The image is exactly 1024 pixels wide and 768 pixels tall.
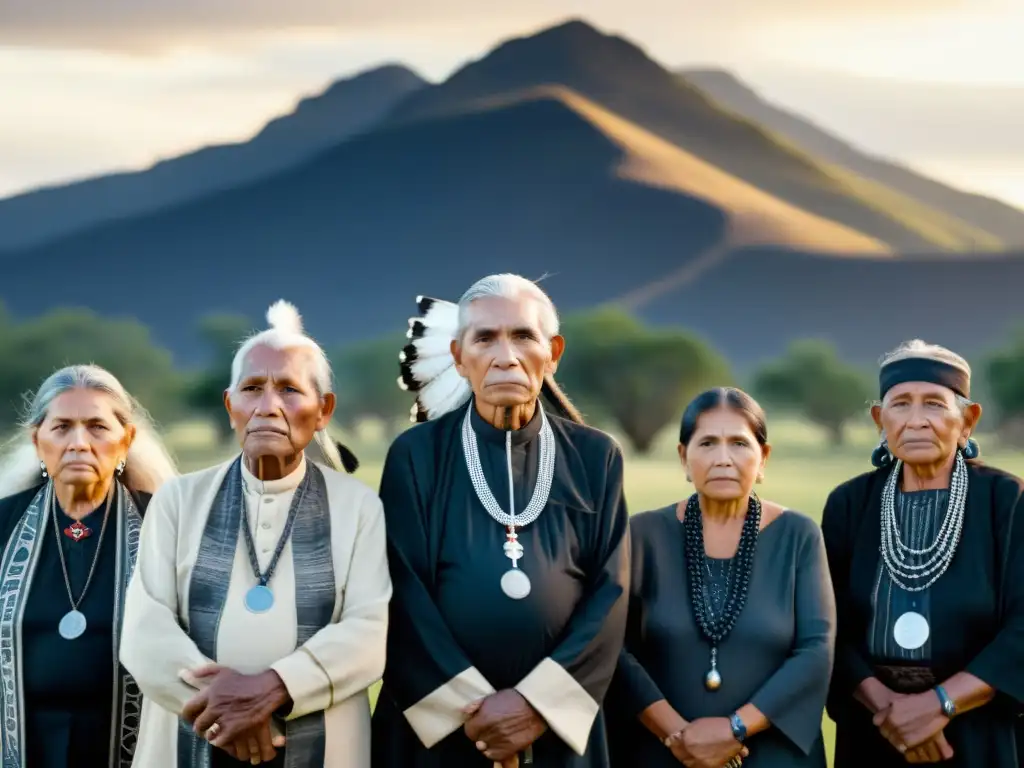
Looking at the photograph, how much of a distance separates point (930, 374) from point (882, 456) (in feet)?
1.13

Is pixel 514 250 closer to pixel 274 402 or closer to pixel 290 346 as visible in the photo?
pixel 290 346

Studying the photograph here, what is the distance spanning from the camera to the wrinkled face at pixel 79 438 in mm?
4223

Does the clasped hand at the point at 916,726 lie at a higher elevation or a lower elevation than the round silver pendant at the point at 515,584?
lower

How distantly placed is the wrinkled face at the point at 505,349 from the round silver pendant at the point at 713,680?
964mm

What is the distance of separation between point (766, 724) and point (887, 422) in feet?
3.45

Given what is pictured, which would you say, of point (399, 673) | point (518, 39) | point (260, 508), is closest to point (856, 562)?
point (399, 673)

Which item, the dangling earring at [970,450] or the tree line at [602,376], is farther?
the tree line at [602,376]

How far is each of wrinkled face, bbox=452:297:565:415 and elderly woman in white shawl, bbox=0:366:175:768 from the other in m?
1.24

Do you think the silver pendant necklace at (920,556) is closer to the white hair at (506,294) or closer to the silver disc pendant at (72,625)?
the white hair at (506,294)

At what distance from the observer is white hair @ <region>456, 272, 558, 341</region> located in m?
4.00

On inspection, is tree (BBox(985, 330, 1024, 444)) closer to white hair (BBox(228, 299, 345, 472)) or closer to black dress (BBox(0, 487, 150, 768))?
white hair (BBox(228, 299, 345, 472))

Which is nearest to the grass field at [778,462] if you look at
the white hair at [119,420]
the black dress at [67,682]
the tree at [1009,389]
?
the tree at [1009,389]

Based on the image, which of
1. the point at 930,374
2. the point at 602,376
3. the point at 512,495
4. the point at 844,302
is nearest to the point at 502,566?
the point at 512,495

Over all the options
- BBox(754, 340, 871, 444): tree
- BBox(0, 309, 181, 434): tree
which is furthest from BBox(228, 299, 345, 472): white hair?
BBox(754, 340, 871, 444): tree
